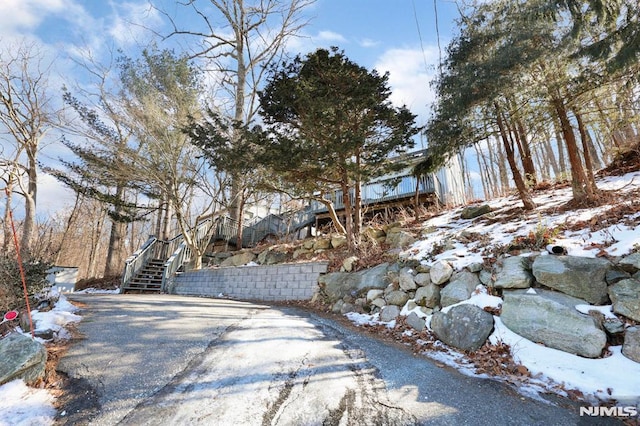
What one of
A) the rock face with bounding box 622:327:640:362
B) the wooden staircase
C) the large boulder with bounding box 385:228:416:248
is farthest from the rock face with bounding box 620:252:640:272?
the wooden staircase

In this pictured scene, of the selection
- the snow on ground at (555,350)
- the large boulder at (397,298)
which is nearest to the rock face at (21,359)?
the snow on ground at (555,350)

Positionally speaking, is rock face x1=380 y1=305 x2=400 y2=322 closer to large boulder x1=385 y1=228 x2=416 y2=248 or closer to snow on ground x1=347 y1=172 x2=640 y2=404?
snow on ground x1=347 y1=172 x2=640 y2=404

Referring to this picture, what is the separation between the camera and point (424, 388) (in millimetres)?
2553

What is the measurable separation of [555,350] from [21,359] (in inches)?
198

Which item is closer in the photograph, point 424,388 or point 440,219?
point 424,388

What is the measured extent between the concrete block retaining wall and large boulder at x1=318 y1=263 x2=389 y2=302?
1.55 ft

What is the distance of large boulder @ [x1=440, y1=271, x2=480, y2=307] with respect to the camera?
3963 mm

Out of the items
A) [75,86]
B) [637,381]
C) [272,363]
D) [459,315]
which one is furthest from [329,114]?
[75,86]

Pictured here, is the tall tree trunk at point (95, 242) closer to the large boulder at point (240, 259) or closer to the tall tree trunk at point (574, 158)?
the large boulder at point (240, 259)

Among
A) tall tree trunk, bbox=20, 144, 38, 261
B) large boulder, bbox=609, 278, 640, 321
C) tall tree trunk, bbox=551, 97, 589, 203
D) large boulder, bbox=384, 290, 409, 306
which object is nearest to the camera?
large boulder, bbox=609, 278, 640, 321

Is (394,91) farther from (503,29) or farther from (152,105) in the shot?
(152,105)

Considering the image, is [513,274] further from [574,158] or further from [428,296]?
[574,158]

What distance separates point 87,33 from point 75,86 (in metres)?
2.22

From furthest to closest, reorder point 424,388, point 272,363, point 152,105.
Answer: point 152,105
point 272,363
point 424,388
